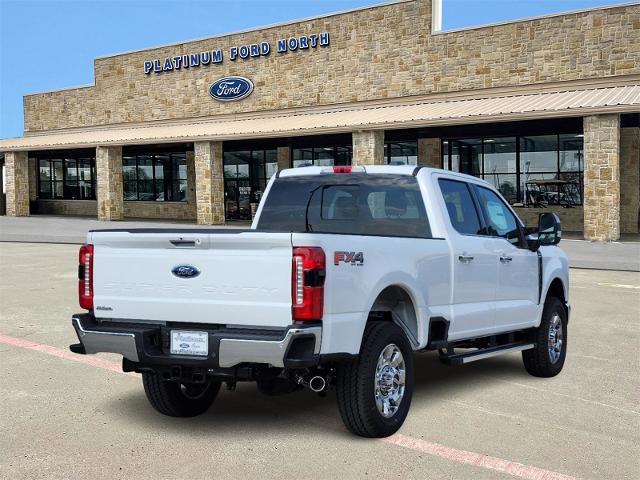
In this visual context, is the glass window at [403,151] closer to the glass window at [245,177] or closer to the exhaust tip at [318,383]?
the glass window at [245,177]

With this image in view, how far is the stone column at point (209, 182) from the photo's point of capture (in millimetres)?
33375

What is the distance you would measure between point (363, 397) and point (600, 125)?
68.4 ft

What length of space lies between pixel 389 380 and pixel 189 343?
1.42 meters

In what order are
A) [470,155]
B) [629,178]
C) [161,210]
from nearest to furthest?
[629,178] < [470,155] < [161,210]

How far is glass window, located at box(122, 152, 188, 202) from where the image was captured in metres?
41.9

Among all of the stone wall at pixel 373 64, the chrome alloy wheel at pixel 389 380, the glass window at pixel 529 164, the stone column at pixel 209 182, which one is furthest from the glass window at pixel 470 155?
the chrome alloy wheel at pixel 389 380

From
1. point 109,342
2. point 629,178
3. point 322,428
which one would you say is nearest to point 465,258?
point 322,428

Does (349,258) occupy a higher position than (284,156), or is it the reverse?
(284,156)

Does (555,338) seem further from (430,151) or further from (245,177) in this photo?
(245,177)

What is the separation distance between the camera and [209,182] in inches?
1313

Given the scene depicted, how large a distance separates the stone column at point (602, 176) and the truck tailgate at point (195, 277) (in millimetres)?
21023

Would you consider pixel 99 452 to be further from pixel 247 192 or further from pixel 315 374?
pixel 247 192

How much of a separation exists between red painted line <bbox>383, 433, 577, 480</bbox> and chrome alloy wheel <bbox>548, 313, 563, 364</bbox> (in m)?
2.72

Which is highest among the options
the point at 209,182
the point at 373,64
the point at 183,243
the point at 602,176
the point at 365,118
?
the point at 373,64
